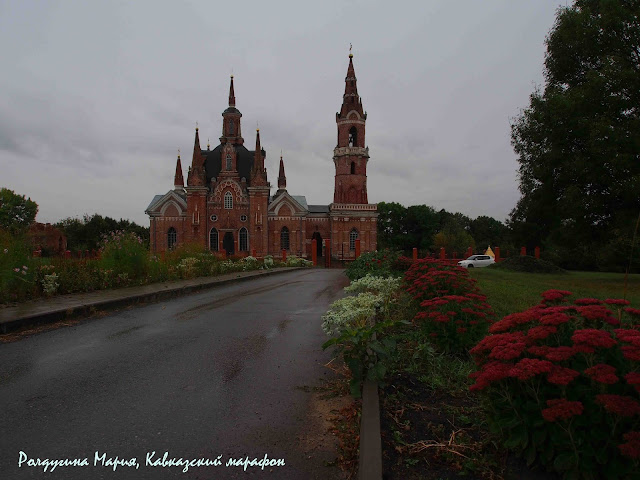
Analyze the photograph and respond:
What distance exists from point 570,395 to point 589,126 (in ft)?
52.4

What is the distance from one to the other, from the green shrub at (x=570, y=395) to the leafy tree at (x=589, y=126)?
46.9 feet

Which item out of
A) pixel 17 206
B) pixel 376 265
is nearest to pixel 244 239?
pixel 17 206

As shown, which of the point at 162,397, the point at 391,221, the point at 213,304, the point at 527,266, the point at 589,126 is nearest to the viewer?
Answer: the point at 162,397

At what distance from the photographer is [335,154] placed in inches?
2201

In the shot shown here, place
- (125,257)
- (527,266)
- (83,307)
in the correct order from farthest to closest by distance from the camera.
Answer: (527,266) → (125,257) → (83,307)

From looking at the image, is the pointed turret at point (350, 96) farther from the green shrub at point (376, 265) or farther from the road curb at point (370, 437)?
the road curb at point (370, 437)

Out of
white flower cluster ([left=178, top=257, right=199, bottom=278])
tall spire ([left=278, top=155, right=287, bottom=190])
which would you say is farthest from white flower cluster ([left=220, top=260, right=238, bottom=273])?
tall spire ([left=278, top=155, right=287, bottom=190])

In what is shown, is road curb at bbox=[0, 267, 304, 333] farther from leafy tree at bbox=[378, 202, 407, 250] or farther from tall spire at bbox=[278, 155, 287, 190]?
leafy tree at bbox=[378, 202, 407, 250]

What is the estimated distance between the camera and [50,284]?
31.8 ft

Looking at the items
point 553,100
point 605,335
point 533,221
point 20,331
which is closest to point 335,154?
point 533,221

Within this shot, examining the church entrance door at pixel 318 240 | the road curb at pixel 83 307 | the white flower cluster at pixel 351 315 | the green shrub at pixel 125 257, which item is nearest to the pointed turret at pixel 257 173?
the church entrance door at pixel 318 240

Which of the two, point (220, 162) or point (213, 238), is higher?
point (220, 162)

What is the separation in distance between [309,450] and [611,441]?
6.33ft

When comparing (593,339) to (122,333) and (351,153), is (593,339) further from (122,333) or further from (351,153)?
(351,153)
